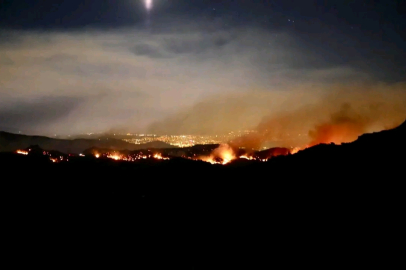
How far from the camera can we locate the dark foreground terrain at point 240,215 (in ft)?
70.9

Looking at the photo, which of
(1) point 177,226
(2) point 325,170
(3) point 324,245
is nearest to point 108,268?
(1) point 177,226

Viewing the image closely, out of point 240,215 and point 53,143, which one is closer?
point 240,215

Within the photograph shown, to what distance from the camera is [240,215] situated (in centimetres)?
3019

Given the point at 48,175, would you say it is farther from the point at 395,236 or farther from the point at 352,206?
the point at 395,236

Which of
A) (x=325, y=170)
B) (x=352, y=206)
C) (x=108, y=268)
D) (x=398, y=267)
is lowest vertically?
(x=108, y=268)

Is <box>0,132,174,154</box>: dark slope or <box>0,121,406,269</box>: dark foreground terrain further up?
<box>0,132,174,154</box>: dark slope

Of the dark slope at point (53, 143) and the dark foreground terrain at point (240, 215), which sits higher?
the dark slope at point (53, 143)

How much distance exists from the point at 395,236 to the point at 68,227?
986 inches

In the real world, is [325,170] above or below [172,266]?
above

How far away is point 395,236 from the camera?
19531mm

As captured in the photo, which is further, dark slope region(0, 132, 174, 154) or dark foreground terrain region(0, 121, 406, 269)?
dark slope region(0, 132, 174, 154)

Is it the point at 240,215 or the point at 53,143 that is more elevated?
the point at 53,143

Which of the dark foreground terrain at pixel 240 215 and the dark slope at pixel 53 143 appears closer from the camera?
the dark foreground terrain at pixel 240 215

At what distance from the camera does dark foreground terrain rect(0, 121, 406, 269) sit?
21.6 metres
